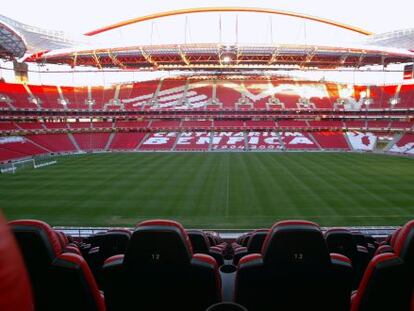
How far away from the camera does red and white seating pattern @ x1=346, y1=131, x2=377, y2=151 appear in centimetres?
4568

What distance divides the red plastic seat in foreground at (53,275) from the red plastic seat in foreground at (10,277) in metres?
1.39

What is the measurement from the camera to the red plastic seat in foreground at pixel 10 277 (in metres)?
1.13

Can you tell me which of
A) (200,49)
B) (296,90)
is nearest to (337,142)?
(296,90)

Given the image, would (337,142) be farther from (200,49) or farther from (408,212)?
(408,212)

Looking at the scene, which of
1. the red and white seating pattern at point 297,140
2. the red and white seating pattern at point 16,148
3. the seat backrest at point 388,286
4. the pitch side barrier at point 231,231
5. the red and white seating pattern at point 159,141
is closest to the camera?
the seat backrest at point 388,286

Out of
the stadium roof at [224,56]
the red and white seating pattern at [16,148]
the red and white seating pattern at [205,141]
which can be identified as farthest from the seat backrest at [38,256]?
the red and white seating pattern at [205,141]

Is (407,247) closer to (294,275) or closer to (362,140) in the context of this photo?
(294,275)

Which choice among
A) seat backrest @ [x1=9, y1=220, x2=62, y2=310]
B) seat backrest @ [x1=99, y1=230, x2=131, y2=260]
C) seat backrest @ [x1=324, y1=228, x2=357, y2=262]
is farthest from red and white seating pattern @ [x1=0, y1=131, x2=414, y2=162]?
seat backrest @ [x1=9, y1=220, x2=62, y2=310]

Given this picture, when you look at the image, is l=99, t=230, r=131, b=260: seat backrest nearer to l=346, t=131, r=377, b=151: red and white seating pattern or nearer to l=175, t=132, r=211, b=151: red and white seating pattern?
l=175, t=132, r=211, b=151: red and white seating pattern

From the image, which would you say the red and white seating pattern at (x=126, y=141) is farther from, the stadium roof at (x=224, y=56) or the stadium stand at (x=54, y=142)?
the stadium roof at (x=224, y=56)

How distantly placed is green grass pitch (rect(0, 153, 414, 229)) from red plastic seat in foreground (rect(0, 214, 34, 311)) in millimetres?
13796

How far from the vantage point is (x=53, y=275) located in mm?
2523

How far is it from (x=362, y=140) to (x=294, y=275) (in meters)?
49.9

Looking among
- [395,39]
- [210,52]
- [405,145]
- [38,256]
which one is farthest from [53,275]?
[395,39]
